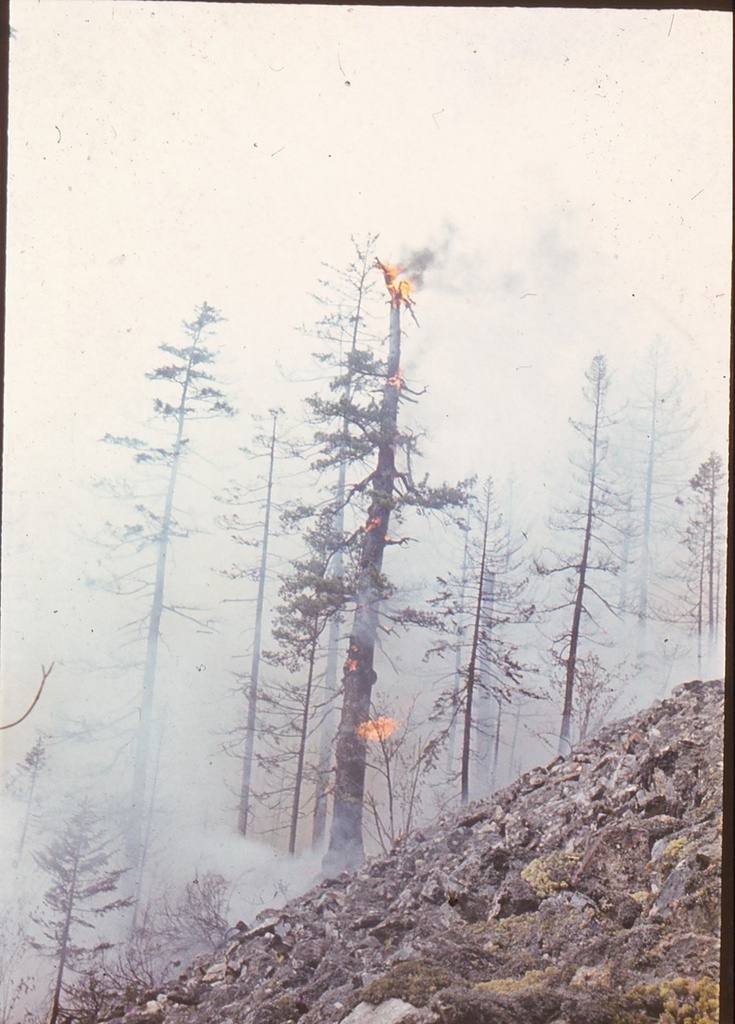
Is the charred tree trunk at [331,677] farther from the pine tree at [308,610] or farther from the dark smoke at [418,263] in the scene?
the dark smoke at [418,263]

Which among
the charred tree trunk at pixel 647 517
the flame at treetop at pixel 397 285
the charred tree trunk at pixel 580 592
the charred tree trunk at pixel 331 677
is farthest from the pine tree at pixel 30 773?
the charred tree trunk at pixel 647 517

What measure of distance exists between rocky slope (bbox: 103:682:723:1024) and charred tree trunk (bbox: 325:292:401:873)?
197 mm

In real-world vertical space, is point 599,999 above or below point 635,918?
below

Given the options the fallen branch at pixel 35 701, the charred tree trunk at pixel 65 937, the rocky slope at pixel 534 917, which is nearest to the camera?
the rocky slope at pixel 534 917

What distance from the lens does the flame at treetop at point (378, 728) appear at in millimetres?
3967

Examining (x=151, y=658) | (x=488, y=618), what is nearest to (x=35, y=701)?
(x=151, y=658)

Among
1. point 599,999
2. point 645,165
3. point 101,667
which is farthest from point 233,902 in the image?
point 645,165

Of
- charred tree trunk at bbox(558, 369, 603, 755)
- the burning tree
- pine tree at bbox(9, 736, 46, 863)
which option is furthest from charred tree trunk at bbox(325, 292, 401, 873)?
pine tree at bbox(9, 736, 46, 863)

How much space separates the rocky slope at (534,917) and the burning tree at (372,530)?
324 millimetres

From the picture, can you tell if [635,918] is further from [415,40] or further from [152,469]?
[415,40]

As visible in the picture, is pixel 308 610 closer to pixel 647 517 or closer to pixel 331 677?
pixel 331 677

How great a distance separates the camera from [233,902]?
384 centimetres

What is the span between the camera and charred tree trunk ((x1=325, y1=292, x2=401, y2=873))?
13.0 feet

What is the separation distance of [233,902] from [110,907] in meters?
0.62
